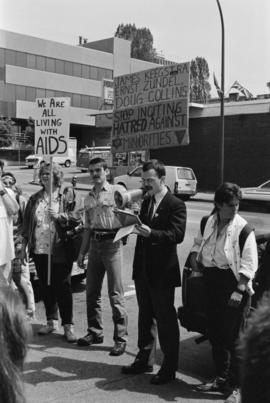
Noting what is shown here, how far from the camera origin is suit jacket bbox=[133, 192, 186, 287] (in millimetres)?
4555

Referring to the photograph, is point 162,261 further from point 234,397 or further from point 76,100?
point 76,100

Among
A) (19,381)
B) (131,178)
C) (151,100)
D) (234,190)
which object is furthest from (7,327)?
(131,178)

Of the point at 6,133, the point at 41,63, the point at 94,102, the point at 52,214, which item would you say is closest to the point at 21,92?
the point at 41,63

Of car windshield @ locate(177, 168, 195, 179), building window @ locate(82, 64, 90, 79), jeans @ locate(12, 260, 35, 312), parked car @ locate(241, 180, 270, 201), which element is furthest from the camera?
building window @ locate(82, 64, 90, 79)

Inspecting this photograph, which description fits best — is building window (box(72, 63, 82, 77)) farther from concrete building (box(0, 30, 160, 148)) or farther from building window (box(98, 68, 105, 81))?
building window (box(98, 68, 105, 81))

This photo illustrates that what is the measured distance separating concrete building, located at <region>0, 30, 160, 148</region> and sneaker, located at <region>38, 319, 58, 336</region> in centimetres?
5342

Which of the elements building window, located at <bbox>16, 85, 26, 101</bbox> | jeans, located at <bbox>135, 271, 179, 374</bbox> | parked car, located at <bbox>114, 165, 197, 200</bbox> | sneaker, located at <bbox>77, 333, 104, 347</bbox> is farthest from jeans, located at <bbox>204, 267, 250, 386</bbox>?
building window, located at <bbox>16, 85, 26, 101</bbox>

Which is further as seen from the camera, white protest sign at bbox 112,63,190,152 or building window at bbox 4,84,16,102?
building window at bbox 4,84,16,102

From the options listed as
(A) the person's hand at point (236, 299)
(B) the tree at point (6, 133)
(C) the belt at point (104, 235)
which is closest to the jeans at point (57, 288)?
(C) the belt at point (104, 235)

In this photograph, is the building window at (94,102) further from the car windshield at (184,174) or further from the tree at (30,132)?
the car windshield at (184,174)

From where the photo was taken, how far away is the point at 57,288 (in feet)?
18.7

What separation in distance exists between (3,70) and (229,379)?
60.5m

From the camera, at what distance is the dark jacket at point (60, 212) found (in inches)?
225

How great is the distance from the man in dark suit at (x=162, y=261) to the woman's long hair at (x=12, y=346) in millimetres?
2824
